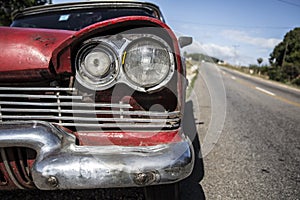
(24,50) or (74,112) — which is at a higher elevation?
(24,50)

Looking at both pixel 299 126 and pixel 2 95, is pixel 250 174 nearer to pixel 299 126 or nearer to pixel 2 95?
pixel 2 95

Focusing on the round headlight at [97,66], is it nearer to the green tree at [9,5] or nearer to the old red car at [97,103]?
the old red car at [97,103]

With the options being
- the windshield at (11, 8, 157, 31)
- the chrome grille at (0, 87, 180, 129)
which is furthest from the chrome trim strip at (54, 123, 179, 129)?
the windshield at (11, 8, 157, 31)

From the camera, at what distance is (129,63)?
1.25 meters

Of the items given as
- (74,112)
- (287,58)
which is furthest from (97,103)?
(287,58)

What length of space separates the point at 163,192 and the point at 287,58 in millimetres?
46635

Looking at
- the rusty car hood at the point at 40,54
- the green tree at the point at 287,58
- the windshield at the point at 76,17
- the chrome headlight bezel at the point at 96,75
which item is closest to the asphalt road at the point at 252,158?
the chrome headlight bezel at the point at 96,75

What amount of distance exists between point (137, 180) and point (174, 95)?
467mm

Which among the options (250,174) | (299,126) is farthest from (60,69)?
(299,126)

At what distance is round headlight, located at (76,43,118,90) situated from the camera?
1259 millimetres

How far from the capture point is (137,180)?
1099mm

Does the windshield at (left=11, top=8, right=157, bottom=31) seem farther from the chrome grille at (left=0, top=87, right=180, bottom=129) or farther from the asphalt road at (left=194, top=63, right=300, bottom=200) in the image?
the asphalt road at (left=194, top=63, right=300, bottom=200)

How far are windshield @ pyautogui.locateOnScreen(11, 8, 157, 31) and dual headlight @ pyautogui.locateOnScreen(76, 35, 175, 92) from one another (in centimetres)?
128

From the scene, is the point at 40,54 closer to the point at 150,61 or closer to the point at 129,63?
the point at 129,63
